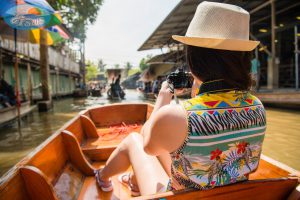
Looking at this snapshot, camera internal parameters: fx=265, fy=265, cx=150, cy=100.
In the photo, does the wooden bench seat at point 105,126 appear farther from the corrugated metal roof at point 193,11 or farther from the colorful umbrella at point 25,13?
the corrugated metal roof at point 193,11

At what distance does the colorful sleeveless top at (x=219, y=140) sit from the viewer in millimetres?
1031

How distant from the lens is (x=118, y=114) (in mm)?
4328

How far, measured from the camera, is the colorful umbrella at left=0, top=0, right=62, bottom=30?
5.28m

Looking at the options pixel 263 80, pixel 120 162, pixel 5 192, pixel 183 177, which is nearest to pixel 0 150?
pixel 120 162

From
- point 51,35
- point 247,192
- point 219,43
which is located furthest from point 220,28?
point 51,35

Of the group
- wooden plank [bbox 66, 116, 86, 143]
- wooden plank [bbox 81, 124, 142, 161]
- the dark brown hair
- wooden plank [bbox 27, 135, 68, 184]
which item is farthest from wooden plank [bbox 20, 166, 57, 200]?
wooden plank [bbox 81, 124, 142, 161]

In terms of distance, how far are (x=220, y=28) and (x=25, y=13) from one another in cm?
536

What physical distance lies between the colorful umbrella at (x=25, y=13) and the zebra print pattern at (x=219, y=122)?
5.45 m

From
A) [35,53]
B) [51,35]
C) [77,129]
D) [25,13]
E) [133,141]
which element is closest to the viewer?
[133,141]

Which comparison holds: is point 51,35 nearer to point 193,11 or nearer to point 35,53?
point 35,53

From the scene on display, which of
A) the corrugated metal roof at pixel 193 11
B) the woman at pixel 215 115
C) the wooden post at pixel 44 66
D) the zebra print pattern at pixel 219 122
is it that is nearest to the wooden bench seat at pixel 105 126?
the woman at pixel 215 115

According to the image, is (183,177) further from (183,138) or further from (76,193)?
(76,193)

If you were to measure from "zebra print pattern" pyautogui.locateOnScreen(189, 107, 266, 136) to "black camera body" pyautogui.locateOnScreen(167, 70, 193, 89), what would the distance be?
1.23 ft

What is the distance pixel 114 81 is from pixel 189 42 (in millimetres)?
16870
